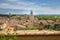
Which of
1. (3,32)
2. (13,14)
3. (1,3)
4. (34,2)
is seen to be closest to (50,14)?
(34,2)

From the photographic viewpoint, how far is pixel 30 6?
3926mm

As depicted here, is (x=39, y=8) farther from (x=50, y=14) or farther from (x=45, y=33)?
(x=45, y=33)

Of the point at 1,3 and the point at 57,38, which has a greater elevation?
the point at 1,3

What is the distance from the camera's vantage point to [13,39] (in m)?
2.15

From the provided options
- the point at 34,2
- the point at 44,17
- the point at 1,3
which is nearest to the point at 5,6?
the point at 1,3

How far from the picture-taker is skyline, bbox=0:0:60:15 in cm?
381

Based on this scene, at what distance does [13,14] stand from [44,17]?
0.76 meters

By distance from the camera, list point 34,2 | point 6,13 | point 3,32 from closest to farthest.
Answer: point 3,32, point 6,13, point 34,2

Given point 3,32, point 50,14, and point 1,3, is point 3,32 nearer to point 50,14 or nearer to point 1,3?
point 1,3

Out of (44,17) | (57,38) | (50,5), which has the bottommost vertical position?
(57,38)

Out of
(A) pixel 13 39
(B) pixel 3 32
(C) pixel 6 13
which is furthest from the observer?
(C) pixel 6 13

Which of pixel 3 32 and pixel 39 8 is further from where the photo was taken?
pixel 39 8

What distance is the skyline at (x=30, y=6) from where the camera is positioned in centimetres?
381

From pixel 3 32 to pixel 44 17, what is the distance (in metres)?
1.50
